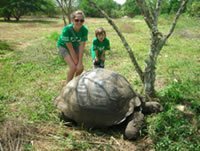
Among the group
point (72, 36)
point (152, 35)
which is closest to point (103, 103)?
point (152, 35)

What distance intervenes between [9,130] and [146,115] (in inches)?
69.4

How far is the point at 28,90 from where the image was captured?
19.9 ft

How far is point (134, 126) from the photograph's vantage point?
4.17 m

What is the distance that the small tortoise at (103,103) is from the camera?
4184 millimetres

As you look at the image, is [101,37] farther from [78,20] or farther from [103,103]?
[103,103]

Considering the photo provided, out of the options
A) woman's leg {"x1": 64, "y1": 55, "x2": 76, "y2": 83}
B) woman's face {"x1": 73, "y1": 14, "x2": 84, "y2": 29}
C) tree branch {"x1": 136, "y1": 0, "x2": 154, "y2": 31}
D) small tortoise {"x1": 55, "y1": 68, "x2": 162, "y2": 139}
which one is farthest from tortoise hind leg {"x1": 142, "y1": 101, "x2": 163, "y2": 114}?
woman's face {"x1": 73, "y1": 14, "x2": 84, "y2": 29}

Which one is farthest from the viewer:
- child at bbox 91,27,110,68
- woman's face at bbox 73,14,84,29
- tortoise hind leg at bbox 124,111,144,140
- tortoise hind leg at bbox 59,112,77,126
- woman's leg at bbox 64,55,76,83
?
child at bbox 91,27,110,68

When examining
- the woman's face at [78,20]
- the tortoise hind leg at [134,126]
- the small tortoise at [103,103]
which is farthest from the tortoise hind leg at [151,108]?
the woman's face at [78,20]

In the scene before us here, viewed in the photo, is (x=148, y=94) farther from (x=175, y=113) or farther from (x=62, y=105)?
(x=62, y=105)

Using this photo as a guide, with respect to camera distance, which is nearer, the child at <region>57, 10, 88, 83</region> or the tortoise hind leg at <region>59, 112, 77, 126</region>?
the tortoise hind leg at <region>59, 112, 77, 126</region>

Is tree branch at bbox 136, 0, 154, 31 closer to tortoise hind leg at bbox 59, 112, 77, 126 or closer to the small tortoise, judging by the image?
the small tortoise

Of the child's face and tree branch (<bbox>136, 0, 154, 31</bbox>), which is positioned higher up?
tree branch (<bbox>136, 0, 154, 31</bbox>)

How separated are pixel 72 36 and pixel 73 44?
0.56 feet

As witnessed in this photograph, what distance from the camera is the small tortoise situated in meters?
4.18
